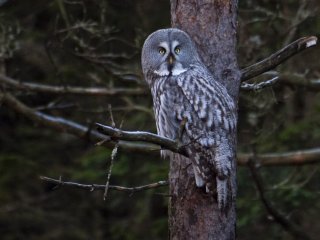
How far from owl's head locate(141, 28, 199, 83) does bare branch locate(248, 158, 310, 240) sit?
1.50 meters

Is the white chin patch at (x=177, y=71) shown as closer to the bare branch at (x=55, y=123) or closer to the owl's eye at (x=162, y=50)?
the owl's eye at (x=162, y=50)

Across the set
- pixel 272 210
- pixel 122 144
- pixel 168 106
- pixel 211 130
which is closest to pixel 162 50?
pixel 168 106

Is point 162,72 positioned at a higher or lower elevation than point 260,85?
higher

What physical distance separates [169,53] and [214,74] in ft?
1.64

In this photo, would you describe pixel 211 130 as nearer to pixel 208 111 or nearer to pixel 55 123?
pixel 208 111

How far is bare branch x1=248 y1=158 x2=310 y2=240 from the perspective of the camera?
6871mm

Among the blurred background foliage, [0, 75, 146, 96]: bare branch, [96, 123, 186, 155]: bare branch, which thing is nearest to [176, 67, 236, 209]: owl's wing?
[96, 123, 186, 155]: bare branch

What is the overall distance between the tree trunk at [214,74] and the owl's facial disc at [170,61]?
0.22m

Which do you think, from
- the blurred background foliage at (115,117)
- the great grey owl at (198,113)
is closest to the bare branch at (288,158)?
the blurred background foliage at (115,117)

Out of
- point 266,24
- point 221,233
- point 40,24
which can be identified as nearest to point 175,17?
point 221,233

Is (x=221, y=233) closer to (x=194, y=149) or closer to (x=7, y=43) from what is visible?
(x=194, y=149)

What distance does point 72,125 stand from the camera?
745 centimetres

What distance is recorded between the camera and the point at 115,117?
8.77m

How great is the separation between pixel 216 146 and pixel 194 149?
0.14m
